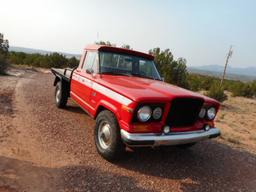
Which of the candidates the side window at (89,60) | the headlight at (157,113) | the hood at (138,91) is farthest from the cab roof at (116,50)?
the headlight at (157,113)

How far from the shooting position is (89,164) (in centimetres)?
440

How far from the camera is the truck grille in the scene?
4266mm

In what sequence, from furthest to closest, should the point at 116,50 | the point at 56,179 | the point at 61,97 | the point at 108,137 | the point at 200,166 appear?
the point at 61,97, the point at 116,50, the point at 200,166, the point at 108,137, the point at 56,179

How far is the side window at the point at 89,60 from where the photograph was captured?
5995 mm

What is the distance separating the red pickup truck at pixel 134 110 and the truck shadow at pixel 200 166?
1.70 ft

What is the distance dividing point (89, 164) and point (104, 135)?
58 cm

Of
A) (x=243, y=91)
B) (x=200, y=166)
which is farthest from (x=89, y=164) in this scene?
(x=243, y=91)

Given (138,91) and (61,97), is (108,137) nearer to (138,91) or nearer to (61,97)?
(138,91)

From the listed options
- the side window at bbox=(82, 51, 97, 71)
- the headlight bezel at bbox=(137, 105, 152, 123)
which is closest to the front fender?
the headlight bezel at bbox=(137, 105, 152, 123)

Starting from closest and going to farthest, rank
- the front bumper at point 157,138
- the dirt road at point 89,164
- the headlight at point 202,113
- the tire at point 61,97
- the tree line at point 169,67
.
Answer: the dirt road at point 89,164
the front bumper at point 157,138
the headlight at point 202,113
the tire at point 61,97
the tree line at point 169,67

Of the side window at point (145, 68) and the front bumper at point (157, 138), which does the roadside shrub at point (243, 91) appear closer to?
the side window at point (145, 68)

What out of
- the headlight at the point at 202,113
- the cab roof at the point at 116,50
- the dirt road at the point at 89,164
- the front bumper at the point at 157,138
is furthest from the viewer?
the cab roof at the point at 116,50

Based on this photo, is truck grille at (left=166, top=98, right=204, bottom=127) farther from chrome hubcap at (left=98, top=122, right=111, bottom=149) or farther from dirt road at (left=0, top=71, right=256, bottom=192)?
chrome hubcap at (left=98, top=122, right=111, bottom=149)

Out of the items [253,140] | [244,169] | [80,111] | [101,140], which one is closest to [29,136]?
[101,140]
